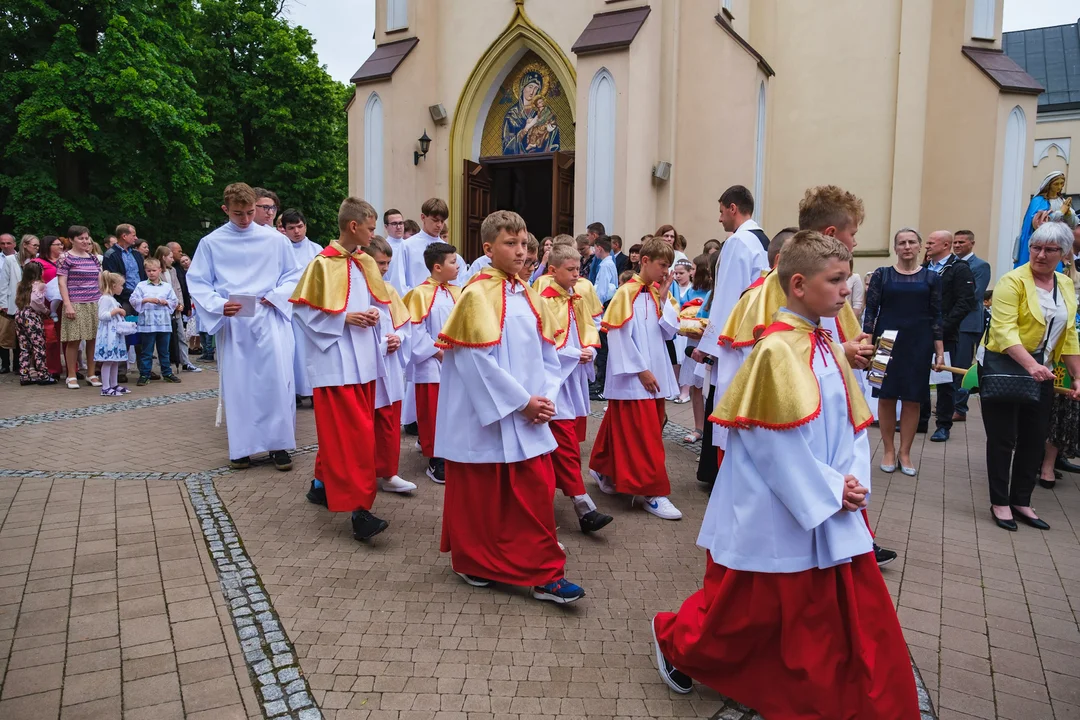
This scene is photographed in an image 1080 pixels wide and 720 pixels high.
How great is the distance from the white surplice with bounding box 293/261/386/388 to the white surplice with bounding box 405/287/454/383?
4.30 ft

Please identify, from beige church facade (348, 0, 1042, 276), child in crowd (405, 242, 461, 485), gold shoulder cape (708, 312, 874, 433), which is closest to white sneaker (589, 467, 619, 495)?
child in crowd (405, 242, 461, 485)

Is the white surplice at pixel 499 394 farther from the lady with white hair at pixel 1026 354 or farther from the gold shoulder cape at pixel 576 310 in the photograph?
the lady with white hair at pixel 1026 354

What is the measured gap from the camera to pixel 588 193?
40.6ft

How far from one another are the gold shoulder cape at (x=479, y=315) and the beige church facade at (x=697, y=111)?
8615mm

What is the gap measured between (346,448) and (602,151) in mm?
9028

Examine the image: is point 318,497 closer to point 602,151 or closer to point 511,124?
point 602,151

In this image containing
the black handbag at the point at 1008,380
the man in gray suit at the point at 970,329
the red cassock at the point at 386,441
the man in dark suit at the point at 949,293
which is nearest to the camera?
the black handbag at the point at 1008,380

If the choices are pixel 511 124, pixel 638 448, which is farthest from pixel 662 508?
pixel 511 124

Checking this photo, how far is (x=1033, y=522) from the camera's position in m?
5.11

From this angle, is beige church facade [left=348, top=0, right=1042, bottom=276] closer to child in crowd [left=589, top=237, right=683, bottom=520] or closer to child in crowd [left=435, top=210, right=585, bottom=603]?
child in crowd [left=589, top=237, right=683, bottom=520]

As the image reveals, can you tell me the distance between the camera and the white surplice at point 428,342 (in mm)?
6152

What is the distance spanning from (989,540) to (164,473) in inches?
247

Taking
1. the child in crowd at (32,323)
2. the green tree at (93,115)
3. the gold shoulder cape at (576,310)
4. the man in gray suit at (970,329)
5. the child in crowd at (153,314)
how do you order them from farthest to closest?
1. the green tree at (93,115)
2. the child in crowd at (153,314)
3. the child in crowd at (32,323)
4. the man in gray suit at (970,329)
5. the gold shoulder cape at (576,310)

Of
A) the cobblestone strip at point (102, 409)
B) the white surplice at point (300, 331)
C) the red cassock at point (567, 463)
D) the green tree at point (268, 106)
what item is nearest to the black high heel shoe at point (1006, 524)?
the red cassock at point (567, 463)
